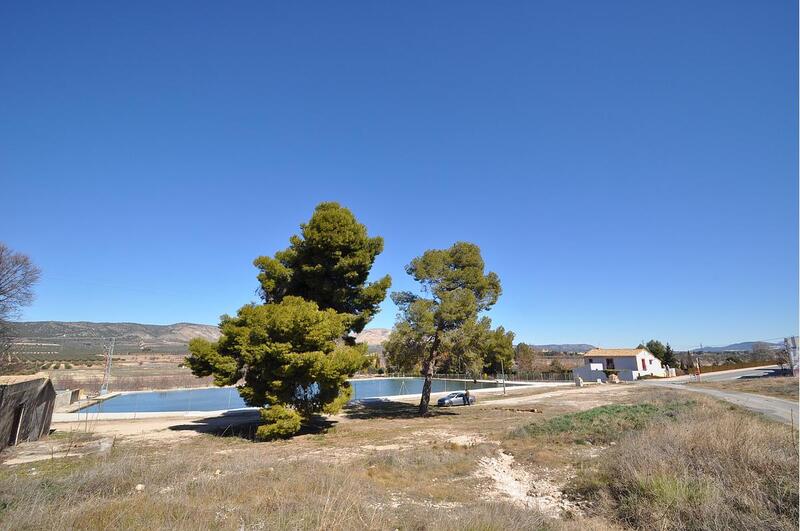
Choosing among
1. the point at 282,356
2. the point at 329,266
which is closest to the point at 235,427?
the point at 282,356

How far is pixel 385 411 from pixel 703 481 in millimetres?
23793

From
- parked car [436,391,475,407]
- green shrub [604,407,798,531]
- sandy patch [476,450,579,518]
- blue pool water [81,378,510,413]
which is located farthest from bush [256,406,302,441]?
blue pool water [81,378,510,413]

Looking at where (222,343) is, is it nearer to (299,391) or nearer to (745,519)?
(299,391)

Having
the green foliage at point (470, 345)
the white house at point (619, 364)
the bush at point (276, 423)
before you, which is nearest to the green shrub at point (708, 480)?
the bush at point (276, 423)

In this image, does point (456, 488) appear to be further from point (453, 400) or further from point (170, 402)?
point (170, 402)

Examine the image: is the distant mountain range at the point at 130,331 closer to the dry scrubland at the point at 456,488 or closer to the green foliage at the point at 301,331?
the green foliage at the point at 301,331

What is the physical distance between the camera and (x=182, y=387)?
160 feet

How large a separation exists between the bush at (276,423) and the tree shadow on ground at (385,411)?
9258 millimetres

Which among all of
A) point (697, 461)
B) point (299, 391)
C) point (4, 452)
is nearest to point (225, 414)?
point (299, 391)

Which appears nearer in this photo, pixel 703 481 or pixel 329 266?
pixel 703 481

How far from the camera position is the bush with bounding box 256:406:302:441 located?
16.5 m

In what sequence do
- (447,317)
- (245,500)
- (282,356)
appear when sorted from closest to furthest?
(245,500)
(282,356)
(447,317)

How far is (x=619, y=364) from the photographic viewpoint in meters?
66.8

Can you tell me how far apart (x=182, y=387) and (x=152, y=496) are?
164ft
